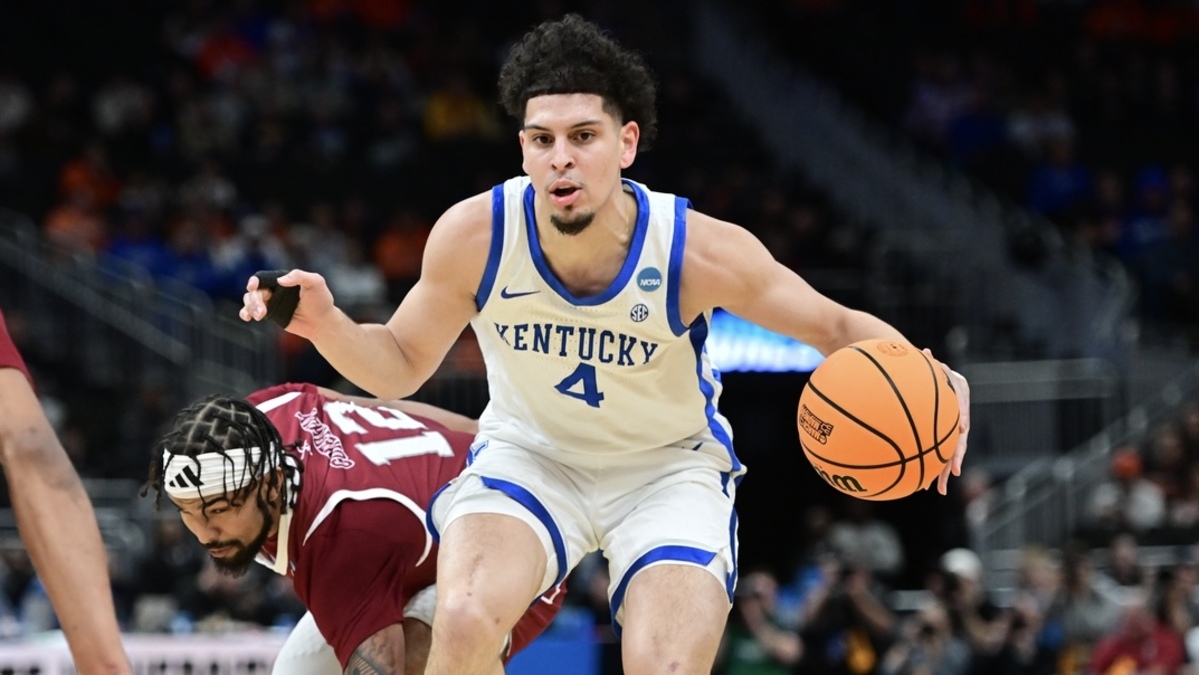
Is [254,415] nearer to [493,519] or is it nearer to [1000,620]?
[493,519]

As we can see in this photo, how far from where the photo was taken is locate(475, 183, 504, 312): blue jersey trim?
5980 millimetres

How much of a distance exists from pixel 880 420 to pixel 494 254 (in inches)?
55.7

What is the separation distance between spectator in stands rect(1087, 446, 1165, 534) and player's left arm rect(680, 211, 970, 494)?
10.2 metres

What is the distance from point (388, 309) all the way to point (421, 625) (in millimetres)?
10530

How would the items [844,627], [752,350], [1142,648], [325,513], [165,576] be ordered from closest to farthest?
[325,513], [1142,648], [844,627], [165,576], [752,350]

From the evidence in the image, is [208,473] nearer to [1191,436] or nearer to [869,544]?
[869,544]

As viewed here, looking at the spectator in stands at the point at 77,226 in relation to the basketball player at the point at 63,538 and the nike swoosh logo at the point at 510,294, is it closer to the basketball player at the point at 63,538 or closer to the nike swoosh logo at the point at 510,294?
the nike swoosh logo at the point at 510,294

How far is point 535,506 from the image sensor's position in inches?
236

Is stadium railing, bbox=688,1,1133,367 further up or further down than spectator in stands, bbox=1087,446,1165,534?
further up

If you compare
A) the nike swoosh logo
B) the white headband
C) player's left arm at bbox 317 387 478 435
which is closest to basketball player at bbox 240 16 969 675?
the nike swoosh logo

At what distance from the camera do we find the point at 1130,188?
70.5 ft

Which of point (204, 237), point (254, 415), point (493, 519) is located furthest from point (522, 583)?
point (204, 237)

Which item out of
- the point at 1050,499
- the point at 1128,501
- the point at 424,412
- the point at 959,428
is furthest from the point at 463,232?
the point at 1050,499

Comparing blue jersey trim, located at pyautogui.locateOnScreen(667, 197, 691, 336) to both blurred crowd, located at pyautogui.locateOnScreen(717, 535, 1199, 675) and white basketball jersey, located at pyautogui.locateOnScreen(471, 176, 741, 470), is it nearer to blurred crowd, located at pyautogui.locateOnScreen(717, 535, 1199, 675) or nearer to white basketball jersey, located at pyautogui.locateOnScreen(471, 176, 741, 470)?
white basketball jersey, located at pyautogui.locateOnScreen(471, 176, 741, 470)
